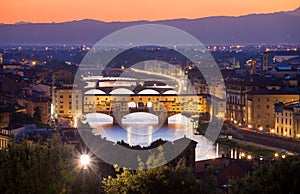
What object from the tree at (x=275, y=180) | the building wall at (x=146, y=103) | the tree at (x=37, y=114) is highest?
the tree at (x=275, y=180)

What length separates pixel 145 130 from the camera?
15.6m

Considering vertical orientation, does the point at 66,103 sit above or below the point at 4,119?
below

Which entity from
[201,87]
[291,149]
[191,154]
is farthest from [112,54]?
[191,154]

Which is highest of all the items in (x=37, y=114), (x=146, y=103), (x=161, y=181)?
(x=161, y=181)

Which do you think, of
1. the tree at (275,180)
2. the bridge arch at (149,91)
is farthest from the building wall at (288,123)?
the bridge arch at (149,91)

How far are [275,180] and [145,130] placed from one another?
12254mm

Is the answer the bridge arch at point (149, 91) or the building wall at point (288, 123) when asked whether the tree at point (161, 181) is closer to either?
the building wall at point (288, 123)

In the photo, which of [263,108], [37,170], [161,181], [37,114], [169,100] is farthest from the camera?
[169,100]

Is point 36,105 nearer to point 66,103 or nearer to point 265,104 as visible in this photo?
point 66,103

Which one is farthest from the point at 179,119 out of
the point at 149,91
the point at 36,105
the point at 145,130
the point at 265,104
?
the point at 36,105

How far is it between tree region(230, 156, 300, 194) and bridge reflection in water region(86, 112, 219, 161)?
21.0 feet

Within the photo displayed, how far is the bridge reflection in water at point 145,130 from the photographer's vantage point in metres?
A: 12.0

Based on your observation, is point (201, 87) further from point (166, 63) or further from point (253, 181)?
point (253, 181)

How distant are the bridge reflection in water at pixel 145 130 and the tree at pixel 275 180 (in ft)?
21.0
